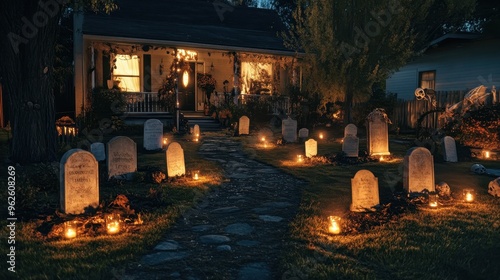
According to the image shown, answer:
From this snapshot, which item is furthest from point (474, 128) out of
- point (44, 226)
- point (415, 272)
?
point (44, 226)

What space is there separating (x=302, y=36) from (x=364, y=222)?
1259cm

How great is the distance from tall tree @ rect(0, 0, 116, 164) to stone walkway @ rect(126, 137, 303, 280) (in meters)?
5.22

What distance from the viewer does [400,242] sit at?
4891 mm

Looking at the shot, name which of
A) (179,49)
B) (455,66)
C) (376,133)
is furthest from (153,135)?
(455,66)

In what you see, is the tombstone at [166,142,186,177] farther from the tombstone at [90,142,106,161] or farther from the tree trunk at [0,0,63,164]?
the tree trunk at [0,0,63,164]

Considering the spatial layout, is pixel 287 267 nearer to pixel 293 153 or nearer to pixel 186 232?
pixel 186 232

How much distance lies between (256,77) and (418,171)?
1732cm

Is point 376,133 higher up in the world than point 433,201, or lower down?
higher up

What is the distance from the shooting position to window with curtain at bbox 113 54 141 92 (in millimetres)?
20359

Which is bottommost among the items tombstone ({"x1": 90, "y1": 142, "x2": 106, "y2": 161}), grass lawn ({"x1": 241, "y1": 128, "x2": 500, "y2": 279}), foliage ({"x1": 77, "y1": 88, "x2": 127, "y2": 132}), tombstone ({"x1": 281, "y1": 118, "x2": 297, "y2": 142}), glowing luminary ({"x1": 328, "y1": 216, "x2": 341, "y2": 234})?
grass lawn ({"x1": 241, "y1": 128, "x2": 500, "y2": 279})

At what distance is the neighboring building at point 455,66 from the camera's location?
18609 millimetres

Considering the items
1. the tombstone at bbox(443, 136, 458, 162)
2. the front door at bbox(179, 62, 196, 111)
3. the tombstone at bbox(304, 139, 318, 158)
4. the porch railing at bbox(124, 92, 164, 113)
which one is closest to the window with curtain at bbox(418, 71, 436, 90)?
the tombstone at bbox(443, 136, 458, 162)

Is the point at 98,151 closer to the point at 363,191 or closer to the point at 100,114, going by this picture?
the point at 100,114

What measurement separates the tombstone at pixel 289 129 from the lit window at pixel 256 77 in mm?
8186
